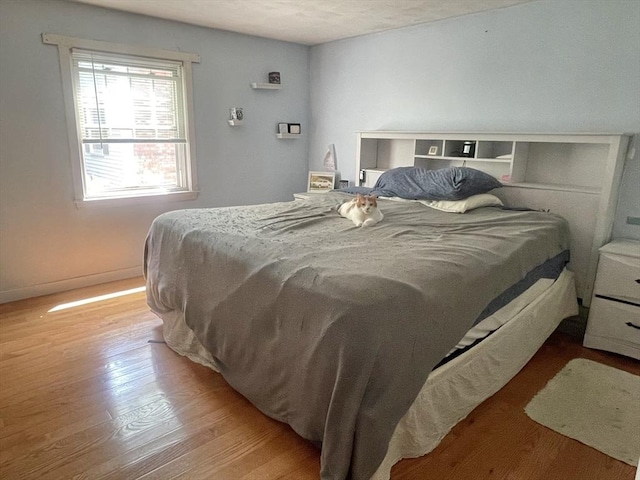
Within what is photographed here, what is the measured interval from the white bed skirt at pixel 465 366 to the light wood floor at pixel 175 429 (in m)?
0.09

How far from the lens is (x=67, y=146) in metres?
3.27

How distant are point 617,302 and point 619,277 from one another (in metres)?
0.16

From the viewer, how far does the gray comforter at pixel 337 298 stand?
135 cm

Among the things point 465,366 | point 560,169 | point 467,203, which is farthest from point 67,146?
point 560,169

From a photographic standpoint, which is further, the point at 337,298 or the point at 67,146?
the point at 67,146

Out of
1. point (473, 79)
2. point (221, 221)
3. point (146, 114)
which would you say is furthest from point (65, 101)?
point (473, 79)

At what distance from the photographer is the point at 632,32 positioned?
2516 millimetres

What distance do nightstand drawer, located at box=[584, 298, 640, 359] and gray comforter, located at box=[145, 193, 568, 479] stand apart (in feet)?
1.45

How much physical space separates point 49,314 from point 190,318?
1.49 m

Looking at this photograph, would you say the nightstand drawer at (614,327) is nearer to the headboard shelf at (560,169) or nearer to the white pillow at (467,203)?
the headboard shelf at (560,169)

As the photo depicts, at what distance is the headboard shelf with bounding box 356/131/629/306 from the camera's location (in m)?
2.61

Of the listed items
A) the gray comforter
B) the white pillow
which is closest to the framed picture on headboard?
the white pillow

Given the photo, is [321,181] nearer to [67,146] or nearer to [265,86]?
[265,86]

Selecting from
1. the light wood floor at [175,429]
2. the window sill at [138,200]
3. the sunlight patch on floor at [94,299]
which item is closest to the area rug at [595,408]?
the light wood floor at [175,429]
